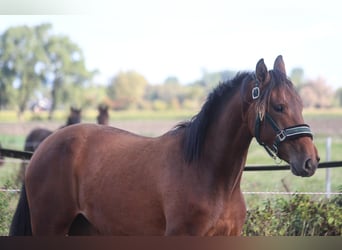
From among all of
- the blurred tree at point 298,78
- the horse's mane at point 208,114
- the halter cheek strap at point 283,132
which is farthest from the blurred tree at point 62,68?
the halter cheek strap at point 283,132

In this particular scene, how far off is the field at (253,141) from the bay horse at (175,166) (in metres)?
1.23

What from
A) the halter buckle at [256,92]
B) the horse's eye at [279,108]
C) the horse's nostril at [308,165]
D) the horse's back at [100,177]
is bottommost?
the horse's back at [100,177]

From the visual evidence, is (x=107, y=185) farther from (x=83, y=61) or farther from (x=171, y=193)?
(x=83, y=61)

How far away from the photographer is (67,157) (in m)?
3.48

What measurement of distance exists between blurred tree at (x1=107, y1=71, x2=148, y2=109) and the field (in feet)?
2.36

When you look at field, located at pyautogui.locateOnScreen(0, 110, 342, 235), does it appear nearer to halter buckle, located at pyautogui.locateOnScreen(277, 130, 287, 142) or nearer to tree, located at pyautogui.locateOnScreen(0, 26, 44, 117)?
tree, located at pyautogui.locateOnScreen(0, 26, 44, 117)

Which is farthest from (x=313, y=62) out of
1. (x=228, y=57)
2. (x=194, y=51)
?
(x=194, y=51)

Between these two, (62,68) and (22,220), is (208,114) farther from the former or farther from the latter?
(62,68)

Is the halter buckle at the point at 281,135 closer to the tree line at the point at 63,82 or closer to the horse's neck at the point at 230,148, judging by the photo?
the horse's neck at the point at 230,148

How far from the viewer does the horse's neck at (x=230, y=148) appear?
2.95m

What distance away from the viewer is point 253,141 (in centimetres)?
687

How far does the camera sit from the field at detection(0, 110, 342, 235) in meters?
6.25

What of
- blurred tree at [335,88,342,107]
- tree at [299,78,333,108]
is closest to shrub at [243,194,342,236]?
tree at [299,78,333,108]

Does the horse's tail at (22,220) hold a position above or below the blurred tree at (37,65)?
below
